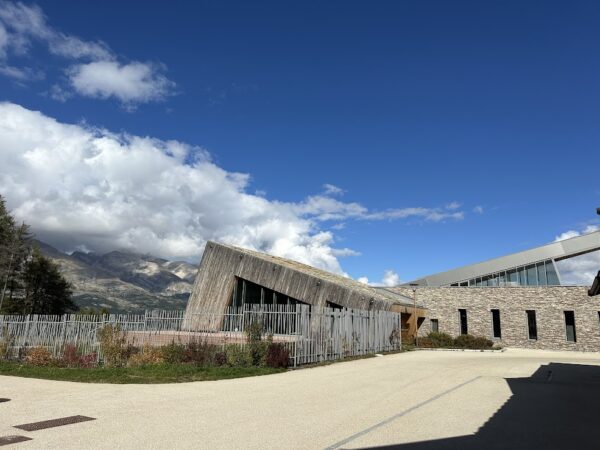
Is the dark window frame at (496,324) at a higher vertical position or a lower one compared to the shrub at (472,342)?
higher

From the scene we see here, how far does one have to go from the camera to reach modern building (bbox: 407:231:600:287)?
3844cm

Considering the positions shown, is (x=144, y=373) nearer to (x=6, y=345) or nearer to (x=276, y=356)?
(x=276, y=356)

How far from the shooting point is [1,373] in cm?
1530

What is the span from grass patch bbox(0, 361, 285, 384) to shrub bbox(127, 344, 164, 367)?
1.22 meters

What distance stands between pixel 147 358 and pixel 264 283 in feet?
39.4

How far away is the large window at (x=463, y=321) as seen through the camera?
3660 centimetres

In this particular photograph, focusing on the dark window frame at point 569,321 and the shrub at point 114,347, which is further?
the dark window frame at point 569,321

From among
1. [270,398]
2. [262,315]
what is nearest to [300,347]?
[262,315]

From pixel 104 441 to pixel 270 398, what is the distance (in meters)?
4.42

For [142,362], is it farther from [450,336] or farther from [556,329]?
[556,329]

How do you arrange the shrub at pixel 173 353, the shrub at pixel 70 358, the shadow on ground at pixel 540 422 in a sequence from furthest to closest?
1. the shrub at pixel 70 358
2. the shrub at pixel 173 353
3. the shadow on ground at pixel 540 422

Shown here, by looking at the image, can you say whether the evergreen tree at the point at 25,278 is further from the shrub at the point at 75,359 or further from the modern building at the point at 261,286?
the shrub at the point at 75,359

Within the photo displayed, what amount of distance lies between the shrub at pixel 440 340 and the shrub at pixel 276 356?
19334 mm

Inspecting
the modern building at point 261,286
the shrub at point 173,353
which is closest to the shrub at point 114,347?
the shrub at point 173,353
